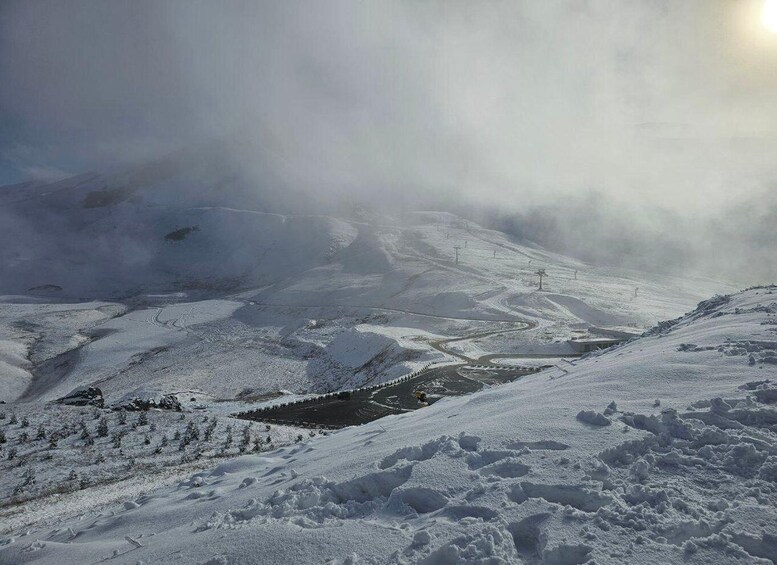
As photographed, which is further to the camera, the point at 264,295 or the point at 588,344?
the point at 264,295

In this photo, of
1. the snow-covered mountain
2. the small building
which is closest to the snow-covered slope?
the snow-covered mountain

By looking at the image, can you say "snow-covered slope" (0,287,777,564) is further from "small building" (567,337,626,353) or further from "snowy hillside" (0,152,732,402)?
"small building" (567,337,626,353)

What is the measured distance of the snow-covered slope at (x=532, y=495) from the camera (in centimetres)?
464

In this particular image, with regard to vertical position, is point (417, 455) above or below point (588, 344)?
below

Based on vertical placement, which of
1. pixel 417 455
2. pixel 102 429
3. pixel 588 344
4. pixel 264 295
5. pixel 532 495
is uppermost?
pixel 264 295

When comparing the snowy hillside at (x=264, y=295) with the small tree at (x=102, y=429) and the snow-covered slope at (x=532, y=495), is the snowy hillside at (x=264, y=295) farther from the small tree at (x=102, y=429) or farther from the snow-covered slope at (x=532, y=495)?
the snow-covered slope at (x=532, y=495)

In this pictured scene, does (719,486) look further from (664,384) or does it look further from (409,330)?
(409,330)

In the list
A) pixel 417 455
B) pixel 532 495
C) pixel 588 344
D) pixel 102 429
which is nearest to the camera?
pixel 532 495

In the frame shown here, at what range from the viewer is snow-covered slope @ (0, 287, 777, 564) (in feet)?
15.2

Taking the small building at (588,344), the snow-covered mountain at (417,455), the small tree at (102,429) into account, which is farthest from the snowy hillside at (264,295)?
the small tree at (102,429)

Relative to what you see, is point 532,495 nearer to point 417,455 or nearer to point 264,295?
point 417,455

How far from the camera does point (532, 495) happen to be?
218 inches

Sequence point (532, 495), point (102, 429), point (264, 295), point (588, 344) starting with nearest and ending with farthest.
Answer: point (532, 495), point (102, 429), point (588, 344), point (264, 295)

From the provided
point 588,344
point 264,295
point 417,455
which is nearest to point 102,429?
point 417,455
